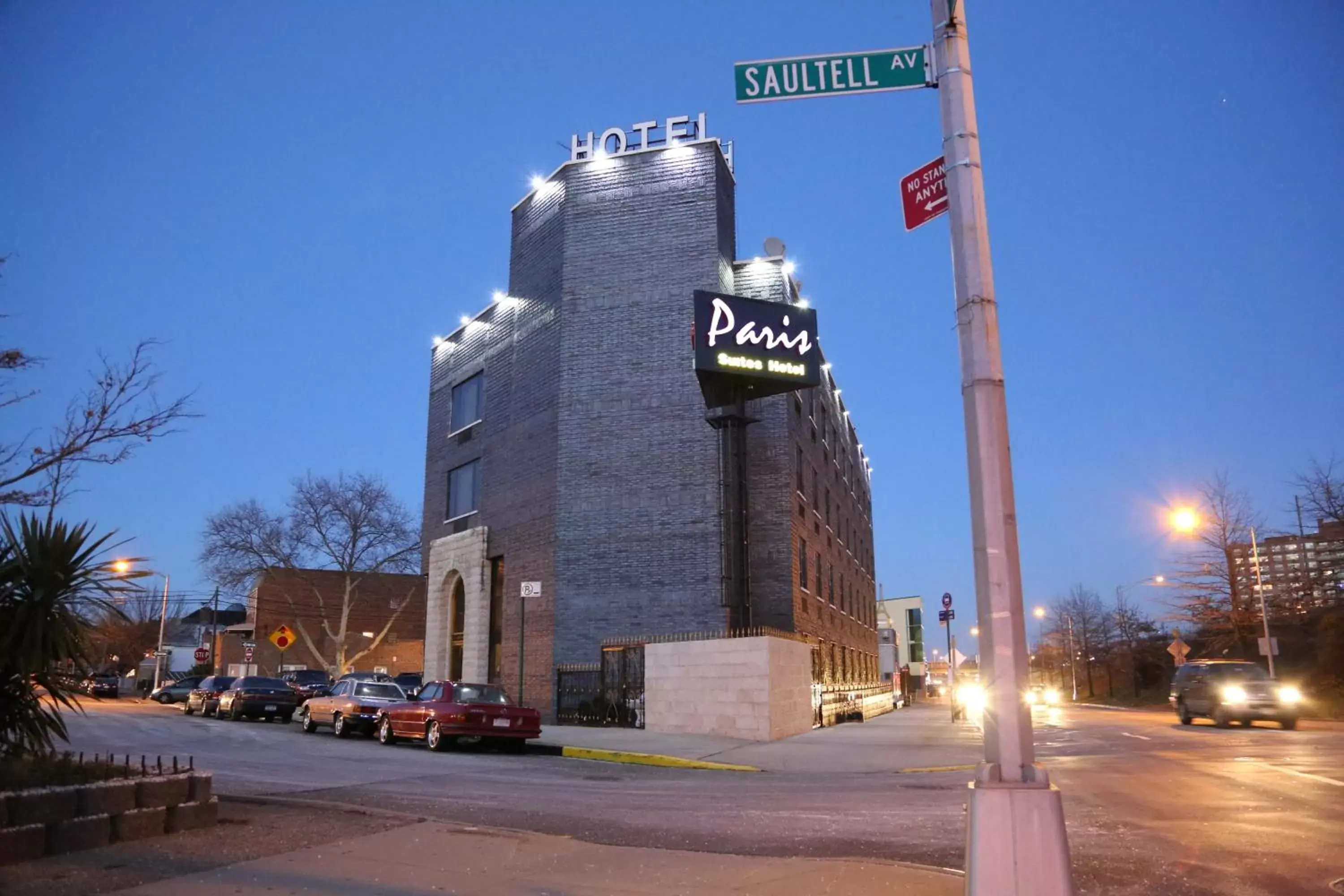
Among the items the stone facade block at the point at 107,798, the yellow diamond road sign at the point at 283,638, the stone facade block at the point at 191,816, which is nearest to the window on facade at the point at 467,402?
the yellow diamond road sign at the point at 283,638

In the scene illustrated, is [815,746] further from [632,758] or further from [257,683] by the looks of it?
[257,683]

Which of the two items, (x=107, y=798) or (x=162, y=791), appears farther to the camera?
(x=162, y=791)

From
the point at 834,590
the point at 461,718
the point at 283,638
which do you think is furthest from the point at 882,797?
the point at 283,638

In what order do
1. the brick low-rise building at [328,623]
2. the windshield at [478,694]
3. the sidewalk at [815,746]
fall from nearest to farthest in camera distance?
the sidewalk at [815,746]
the windshield at [478,694]
the brick low-rise building at [328,623]

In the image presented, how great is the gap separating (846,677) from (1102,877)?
33.0m

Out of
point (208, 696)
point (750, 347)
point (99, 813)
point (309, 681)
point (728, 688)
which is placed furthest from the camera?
point (309, 681)

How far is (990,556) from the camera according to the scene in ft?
17.7

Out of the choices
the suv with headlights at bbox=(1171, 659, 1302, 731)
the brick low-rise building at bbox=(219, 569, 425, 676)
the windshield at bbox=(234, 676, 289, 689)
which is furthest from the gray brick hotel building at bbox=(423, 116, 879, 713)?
the brick low-rise building at bbox=(219, 569, 425, 676)

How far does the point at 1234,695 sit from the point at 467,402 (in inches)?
1077

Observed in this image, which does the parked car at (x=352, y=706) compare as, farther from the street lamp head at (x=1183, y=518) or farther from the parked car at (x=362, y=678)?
the street lamp head at (x=1183, y=518)

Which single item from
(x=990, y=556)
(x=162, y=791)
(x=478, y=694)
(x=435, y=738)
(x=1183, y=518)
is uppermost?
(x=1183, y=518)

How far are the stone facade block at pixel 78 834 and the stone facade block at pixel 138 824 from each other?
88 mm

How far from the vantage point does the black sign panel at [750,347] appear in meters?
25.2

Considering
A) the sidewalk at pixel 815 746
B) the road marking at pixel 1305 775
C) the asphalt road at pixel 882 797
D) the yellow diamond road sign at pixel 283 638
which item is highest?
the yellow diamond road sign at pixel 283 638
